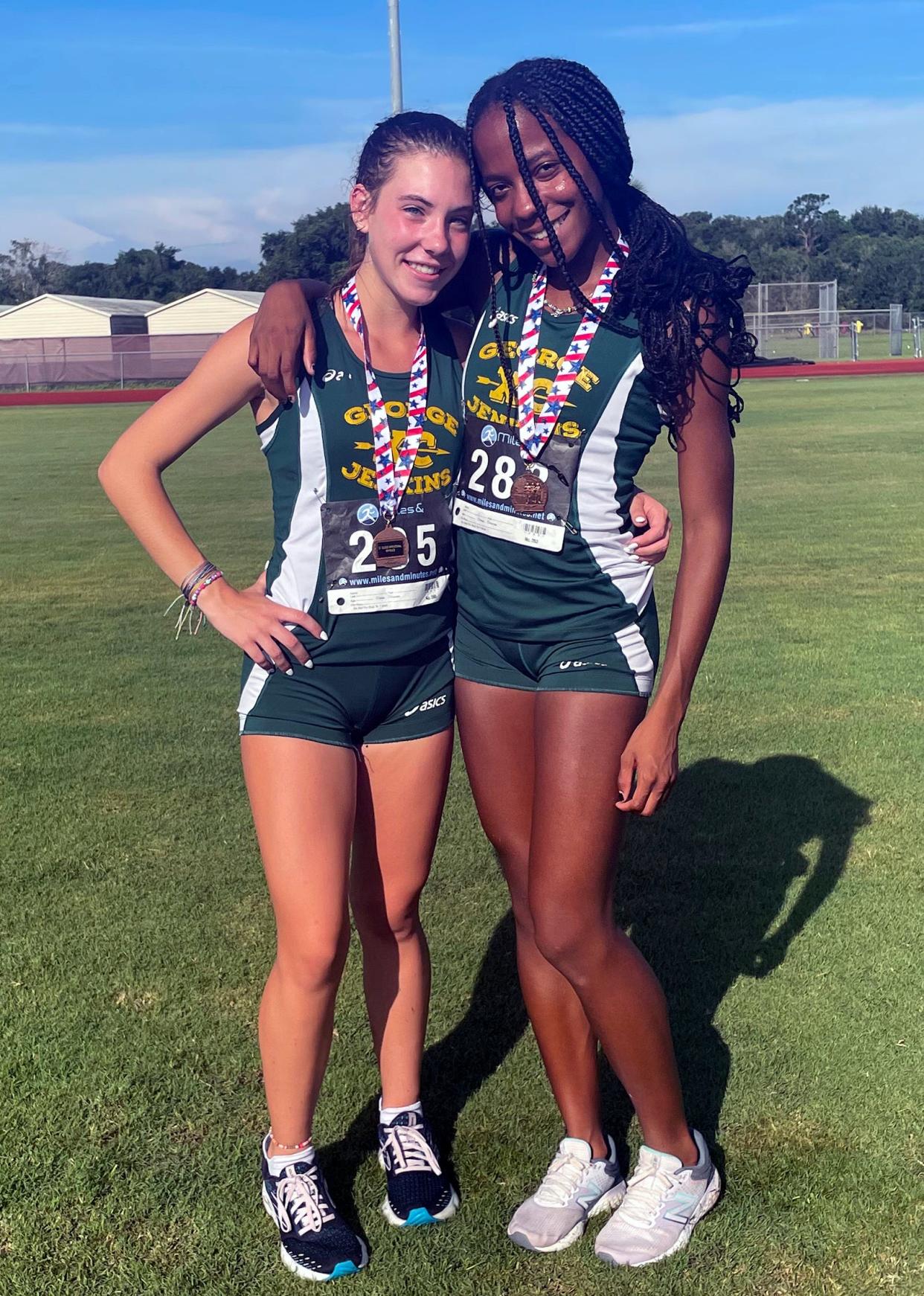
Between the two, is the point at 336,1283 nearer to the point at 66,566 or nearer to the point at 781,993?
the point at 781,993

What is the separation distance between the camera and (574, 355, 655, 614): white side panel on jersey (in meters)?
2.70

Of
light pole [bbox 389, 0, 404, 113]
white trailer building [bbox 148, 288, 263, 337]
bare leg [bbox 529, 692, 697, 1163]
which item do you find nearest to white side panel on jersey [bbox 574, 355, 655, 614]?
bare leg [bbox 529, 692, 697, 1163]

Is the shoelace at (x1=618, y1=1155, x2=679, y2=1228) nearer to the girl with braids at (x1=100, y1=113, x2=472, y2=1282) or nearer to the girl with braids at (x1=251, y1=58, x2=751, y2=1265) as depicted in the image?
the girl with braids at (x1=251, y1=58, x2=751, y2=1265)

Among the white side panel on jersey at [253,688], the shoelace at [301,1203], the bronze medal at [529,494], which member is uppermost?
the bronze medal at [529,494]

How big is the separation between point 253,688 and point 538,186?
1182 millimetres

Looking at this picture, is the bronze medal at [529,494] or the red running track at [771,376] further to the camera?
the red running track at [771,376]

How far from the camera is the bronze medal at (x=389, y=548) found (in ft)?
9.04

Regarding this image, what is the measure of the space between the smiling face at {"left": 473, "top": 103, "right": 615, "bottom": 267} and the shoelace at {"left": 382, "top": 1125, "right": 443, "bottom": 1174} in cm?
195

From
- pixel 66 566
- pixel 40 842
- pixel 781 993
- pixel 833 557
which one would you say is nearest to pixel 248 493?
pixel 66 566

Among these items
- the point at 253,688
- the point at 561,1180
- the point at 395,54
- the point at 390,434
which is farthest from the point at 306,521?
the point at 395,54

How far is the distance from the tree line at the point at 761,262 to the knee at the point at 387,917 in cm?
4601

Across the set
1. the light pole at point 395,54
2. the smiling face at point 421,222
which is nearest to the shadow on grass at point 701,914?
the smiling face at point 421,222

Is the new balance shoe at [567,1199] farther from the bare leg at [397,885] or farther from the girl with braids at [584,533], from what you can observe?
the bare leg at [397,885]

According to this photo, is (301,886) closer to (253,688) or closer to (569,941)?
(253,688)
